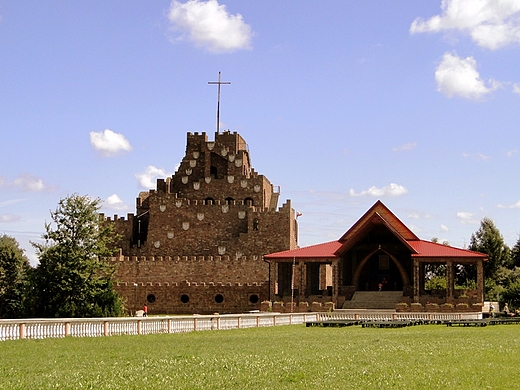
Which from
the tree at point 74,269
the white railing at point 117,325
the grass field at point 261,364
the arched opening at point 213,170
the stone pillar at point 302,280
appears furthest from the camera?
the arched opening at point 213,170

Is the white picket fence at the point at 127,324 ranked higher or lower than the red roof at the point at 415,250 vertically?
lower

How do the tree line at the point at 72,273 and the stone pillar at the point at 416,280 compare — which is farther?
the stone pillar at the point at 416,280

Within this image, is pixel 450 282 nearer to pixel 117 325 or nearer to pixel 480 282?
pixel 480 282

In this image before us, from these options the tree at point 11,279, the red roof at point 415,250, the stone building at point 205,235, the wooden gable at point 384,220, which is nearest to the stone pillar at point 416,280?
the red roof at point 415,250

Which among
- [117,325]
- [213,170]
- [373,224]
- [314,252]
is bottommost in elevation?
[117,325]

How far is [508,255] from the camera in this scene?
89.6 m

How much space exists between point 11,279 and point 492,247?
50.5m

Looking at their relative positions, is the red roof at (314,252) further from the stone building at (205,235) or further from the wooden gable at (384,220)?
the stone building at (205,235)

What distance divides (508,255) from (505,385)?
77.4 m

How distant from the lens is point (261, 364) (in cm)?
1792

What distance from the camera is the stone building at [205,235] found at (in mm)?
66812

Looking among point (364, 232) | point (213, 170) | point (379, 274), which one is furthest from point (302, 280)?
point (213, 170)

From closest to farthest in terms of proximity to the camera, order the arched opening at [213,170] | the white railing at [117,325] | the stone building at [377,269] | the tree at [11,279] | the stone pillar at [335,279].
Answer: the white railing at [117,325] → the stone building at [377,269] → the stone pillar at [335,279] → the tree at [11,279] → the arched opening at [213,170]

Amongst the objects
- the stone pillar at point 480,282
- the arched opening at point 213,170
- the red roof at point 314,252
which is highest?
the arched opening at point 213,170
